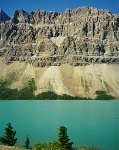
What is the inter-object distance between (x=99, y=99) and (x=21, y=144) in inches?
5990

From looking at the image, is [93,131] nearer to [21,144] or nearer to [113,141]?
[113,141]

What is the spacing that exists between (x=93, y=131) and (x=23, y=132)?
16454 mm

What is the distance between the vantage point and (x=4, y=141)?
133 feet

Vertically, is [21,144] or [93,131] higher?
[93,131]

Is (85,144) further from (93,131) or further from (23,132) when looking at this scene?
(23,132)

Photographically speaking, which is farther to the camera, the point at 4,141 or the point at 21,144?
the point at 21,144

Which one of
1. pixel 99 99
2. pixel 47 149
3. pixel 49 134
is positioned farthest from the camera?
pixel 99 99

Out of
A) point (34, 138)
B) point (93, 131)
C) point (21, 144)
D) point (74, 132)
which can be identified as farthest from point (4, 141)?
point (93, 131)

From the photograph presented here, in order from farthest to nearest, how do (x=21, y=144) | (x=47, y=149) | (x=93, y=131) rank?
(x=93, y=131)
(x=21, y=144)
(x=47, y=149)

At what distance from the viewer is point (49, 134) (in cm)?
5841

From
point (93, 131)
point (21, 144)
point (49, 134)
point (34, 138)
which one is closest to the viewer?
point (21, 144)

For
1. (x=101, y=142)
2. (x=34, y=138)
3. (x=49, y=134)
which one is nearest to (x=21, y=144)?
(x=34, y=138)

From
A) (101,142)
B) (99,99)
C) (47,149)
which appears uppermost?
(99,99)

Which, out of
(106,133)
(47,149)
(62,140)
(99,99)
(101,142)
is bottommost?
(47,149)
